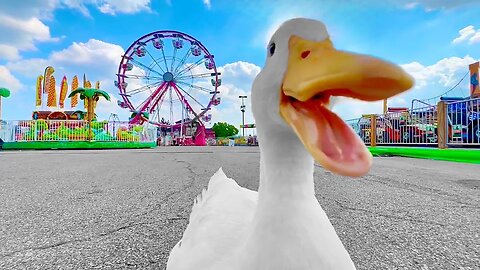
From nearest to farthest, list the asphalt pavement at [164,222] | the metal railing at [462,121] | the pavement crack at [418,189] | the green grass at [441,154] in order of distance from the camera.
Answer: the asphalt pavement at [164,222]
the pavement crack at [418,189]
the green grass at [441,154]
the metal railing at [462,121]

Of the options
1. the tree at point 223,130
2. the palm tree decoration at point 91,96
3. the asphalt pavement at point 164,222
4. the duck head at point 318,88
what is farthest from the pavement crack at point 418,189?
the tree at point 223,130

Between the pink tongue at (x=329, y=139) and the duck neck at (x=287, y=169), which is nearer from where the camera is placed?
the pink tongue at (x=329, y=139)

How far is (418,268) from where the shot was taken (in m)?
1.09

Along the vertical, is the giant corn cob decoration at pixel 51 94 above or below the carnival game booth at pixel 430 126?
above

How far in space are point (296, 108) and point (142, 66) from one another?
24.4 metres

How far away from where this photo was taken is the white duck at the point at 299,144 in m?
0.52

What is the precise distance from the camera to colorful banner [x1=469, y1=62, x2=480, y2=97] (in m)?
11.9

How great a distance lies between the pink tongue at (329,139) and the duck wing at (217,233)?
1.15 ft

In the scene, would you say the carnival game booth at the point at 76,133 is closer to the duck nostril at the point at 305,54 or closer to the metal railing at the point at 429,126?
the metal railing at the point at 429,126

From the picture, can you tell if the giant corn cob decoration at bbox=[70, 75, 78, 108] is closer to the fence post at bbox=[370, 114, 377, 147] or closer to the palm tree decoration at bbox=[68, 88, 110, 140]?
the palm tree decoration at bbox=[68, 88, 110, 140]

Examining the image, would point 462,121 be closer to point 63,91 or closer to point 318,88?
point 318,88

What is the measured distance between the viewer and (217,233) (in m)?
0.86

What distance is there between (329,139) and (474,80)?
48.0 ft

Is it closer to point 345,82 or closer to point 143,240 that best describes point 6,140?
point 143,240
